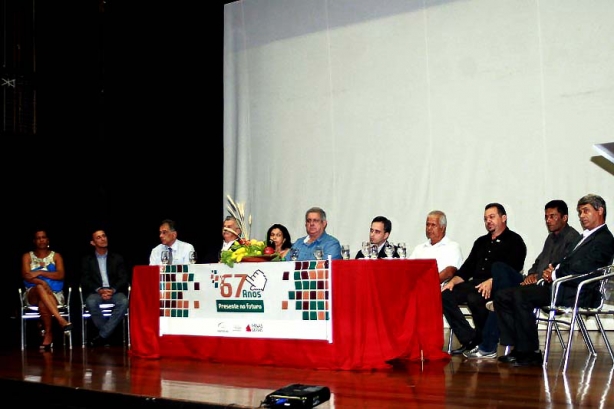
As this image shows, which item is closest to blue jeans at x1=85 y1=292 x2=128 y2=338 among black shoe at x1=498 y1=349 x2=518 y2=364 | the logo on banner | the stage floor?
the stage floor

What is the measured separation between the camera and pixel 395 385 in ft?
12.8

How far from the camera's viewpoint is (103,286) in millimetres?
Result: 6988

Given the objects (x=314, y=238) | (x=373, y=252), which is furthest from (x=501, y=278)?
(x=314, y=238)

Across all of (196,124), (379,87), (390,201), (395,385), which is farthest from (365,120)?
(395,385)

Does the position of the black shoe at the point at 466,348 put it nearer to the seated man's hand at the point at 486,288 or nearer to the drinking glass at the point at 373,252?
the seated man's hand at the point at 486,288

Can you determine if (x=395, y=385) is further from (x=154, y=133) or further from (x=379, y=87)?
(x=154, y=133)

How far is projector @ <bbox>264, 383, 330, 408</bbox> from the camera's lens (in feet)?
10.5

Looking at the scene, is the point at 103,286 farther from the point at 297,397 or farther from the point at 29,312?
the point at 297,397

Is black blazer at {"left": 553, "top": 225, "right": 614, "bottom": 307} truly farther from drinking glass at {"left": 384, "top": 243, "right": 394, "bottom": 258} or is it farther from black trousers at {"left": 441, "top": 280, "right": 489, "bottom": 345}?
drinking glass at {"left": 384, "top": 243, "right": 394, "bottom": 258}

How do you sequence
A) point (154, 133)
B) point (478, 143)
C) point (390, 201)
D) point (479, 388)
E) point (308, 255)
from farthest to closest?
point (154, 133)
point (390, 201)
point (478, 143)
point (308, 255)
point (479, 388)

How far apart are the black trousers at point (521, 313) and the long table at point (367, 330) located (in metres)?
0.38

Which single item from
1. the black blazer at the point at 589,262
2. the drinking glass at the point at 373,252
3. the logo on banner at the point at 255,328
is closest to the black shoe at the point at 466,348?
the black blazer at the point at 589,262

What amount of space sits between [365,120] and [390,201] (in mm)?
834

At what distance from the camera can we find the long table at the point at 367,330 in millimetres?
4414
